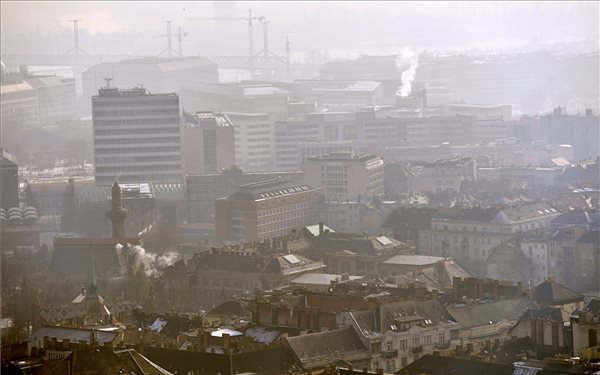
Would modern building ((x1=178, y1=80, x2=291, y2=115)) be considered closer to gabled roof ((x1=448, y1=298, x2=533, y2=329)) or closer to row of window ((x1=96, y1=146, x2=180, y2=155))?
row of window ((x1=96, y1=146, x2=180, y2=155))

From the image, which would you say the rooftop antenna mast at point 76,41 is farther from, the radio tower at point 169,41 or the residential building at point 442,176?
the residential building at point 442,176

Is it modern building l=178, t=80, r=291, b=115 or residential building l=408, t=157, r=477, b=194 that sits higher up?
modern building l=178, t=80, r=291, b=115

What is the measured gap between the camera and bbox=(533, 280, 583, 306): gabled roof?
3540cm

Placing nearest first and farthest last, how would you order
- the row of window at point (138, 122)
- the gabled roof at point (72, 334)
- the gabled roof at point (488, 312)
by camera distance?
the gabled roof at point (72, 334) → the gabled roof at point (488, 312) → the row of window at point (138, 122)

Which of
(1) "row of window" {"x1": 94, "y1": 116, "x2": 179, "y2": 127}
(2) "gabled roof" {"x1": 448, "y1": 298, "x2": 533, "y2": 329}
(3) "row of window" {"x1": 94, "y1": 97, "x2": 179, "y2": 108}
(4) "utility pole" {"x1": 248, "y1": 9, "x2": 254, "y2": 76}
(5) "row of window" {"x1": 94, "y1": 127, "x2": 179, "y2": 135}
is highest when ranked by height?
(4) "utility pole" {"x1": 248, "y1": 9, "x2": 254, "y2": 76}

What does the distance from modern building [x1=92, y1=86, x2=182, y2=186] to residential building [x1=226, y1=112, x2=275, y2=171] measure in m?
10.1

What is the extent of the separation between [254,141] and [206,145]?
27.7ft

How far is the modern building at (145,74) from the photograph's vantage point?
3912 inches

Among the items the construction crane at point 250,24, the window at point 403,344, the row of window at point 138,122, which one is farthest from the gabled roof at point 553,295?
the construction crane at point 250,24

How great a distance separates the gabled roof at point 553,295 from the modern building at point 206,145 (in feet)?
111

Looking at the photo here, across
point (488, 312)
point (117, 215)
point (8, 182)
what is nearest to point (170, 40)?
point (8, 182)

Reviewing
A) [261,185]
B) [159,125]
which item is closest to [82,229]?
[261,185]

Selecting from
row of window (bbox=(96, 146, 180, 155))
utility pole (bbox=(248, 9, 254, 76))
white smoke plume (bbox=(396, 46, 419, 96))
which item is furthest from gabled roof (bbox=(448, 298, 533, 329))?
utility pole (bbox=(248, 9, 254, 76))

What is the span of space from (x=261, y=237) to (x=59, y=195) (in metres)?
10.4
